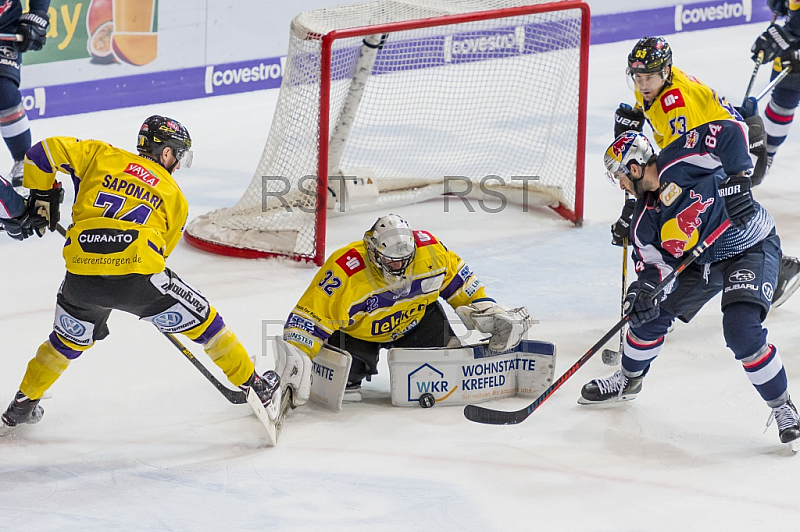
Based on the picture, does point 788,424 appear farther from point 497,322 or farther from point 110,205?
point 110,205

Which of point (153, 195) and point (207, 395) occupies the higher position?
point (153, 195)

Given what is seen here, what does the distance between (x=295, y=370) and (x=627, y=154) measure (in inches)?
50.5

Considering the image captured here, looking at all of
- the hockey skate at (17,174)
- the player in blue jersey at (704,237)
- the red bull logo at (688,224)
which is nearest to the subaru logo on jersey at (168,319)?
the player in blue jersey at (704,237)

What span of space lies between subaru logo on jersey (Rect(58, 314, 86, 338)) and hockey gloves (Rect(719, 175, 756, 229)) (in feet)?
6.69

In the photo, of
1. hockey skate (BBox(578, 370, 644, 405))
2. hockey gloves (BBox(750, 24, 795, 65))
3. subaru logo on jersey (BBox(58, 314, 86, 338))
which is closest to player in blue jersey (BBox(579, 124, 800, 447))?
hockey skate (BBox(578, 370, 644, 405))

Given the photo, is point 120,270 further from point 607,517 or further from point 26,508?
point 607,517

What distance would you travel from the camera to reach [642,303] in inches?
145

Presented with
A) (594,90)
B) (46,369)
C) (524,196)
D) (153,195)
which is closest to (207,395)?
(46,369)

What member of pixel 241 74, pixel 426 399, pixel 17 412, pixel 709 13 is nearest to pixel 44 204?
pixel 17 412

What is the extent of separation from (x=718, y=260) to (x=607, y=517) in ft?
3.07

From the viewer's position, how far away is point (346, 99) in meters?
5.73

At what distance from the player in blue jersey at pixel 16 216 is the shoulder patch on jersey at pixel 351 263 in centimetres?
97

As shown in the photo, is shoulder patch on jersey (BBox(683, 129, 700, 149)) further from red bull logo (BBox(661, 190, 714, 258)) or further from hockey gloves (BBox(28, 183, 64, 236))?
hockey gloves (BBox(28, 183, 64, 236))

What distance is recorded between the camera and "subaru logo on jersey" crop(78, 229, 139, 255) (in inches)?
133
